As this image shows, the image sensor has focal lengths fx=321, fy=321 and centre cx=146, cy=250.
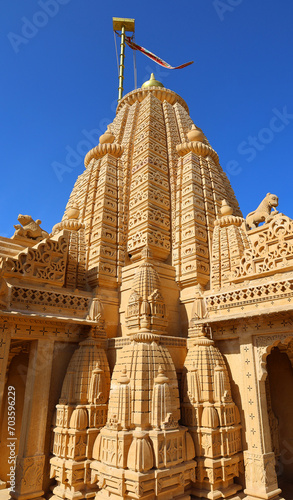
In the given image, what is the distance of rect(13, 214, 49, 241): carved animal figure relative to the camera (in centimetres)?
1258

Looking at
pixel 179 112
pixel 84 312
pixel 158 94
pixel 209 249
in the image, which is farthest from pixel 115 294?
pixel 158 94

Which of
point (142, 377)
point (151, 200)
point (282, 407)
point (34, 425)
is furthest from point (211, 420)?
point (151, 200)

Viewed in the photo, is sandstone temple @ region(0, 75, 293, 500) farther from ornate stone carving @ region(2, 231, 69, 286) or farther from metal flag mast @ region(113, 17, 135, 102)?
metal flag mast @ region(113, 17, 135, 102)

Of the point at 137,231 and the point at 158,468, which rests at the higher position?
the point at 137,231

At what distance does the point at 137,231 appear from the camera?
46.2ft

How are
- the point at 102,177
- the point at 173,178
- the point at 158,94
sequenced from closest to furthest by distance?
the point at 102,177, the point at 173,178, the point at 158,94

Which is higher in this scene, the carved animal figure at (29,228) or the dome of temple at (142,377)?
the carved animal figure at (29,228)

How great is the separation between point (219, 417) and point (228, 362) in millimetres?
1723

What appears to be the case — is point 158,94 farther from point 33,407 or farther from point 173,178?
point 33,407

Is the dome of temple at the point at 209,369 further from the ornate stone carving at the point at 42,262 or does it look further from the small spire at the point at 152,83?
the small spire at the point at 152,83

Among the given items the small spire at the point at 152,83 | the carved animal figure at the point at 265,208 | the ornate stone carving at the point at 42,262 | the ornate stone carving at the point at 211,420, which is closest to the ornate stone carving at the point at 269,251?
the carved animal figure at the point at 265,208

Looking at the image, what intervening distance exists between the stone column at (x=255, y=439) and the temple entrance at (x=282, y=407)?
8.61ft

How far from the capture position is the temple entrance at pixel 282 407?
11.6 m

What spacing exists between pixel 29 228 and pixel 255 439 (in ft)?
34.7
